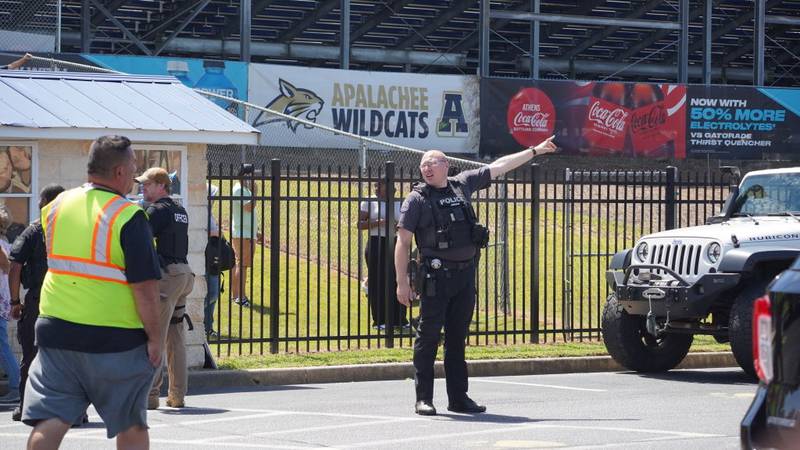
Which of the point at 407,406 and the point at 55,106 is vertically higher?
the point at 55,106

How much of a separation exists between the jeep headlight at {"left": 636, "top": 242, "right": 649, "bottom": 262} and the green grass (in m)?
1.52

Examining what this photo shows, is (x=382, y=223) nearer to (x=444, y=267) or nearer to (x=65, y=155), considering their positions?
(x=65, y=155)

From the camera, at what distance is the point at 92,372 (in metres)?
6.15

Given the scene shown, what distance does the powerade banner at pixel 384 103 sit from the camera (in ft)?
88.1

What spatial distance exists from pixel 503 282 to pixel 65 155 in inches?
235

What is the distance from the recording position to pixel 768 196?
44.3ft

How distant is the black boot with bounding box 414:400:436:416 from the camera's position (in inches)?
409

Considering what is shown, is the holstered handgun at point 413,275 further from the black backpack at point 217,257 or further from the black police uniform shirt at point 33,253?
the black backpack at point 217,257

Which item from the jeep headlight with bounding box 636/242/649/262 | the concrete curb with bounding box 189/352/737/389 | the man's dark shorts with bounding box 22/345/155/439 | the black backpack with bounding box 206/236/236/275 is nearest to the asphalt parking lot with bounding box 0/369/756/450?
the concrete curb with bounding box 189/352/737/389

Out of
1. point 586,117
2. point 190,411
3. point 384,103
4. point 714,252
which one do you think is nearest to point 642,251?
point 714,252

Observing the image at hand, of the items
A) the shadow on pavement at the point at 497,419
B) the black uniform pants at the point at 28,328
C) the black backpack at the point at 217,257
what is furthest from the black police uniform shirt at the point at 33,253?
the black backpack at the point at 217,257

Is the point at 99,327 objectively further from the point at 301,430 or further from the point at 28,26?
the point at 28,26

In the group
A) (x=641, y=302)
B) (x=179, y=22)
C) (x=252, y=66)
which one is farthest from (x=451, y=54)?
(x=641, y=302)

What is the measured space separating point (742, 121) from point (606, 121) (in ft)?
11.7
